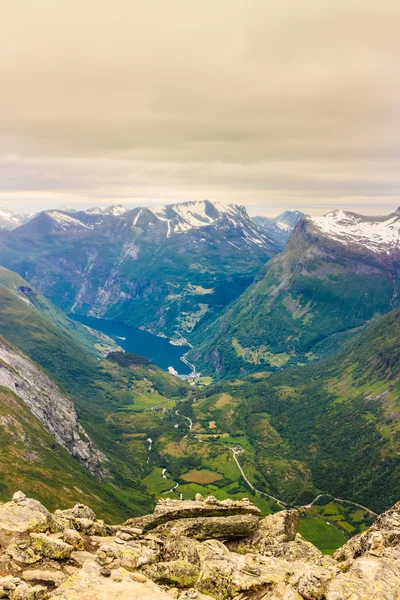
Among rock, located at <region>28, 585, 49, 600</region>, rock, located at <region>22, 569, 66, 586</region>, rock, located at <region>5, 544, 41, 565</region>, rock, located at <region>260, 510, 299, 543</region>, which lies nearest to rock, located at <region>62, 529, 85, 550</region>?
rock, located at <region>5, 544, 41, 565</region>

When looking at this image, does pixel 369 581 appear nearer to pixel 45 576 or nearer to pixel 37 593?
pixel 37 593

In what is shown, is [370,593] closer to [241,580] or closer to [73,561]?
[241,580]

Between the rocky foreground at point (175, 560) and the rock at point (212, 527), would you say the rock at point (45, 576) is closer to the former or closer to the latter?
the rocky foreground at point (175, 560)

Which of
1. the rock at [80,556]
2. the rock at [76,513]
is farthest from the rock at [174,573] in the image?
the rock at [76,513]

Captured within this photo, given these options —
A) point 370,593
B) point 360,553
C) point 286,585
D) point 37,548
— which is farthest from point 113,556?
point 360,553

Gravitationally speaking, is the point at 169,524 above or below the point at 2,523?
below

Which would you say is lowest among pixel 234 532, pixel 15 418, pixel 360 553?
pixel 15 418

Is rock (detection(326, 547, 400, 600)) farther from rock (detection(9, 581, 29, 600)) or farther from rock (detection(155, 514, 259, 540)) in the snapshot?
rock (detection(9, 581, 29, 600))
